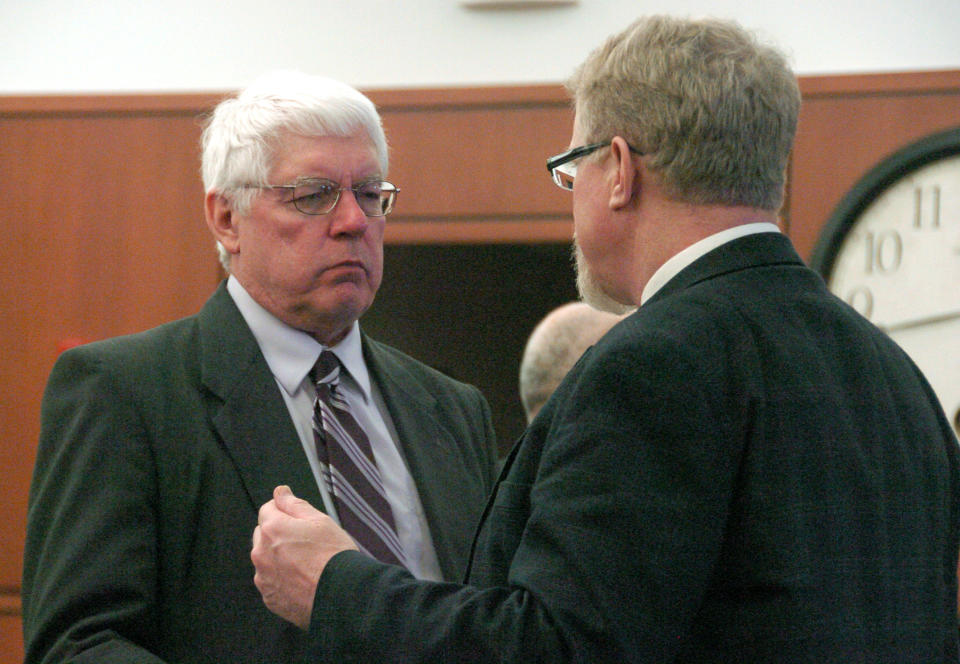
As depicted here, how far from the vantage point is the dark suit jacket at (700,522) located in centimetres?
101

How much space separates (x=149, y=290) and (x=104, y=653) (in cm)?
147

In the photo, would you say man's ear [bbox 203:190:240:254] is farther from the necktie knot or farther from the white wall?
the white wall

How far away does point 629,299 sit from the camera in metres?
1.26

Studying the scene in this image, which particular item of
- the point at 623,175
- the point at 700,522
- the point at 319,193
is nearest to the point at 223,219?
the point at 319,193

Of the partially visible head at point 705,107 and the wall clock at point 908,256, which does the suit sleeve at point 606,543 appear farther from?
the wall clock at point 908,256

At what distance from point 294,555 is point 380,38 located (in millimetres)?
2072

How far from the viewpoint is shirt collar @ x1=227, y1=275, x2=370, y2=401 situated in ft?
A: 5.57

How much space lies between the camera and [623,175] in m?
1.20

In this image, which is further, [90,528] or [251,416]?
[251,416]

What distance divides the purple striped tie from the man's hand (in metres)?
0.37

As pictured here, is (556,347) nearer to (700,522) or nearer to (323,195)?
(323,195)

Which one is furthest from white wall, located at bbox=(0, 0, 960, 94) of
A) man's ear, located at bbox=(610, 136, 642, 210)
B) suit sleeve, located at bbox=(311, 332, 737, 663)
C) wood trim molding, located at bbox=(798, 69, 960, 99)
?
suit sleeve, located at bbox=(311, 332, 737, 663)

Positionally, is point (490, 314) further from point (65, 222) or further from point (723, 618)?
point (723, 618)

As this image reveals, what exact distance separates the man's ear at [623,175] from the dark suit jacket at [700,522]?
112 mm
